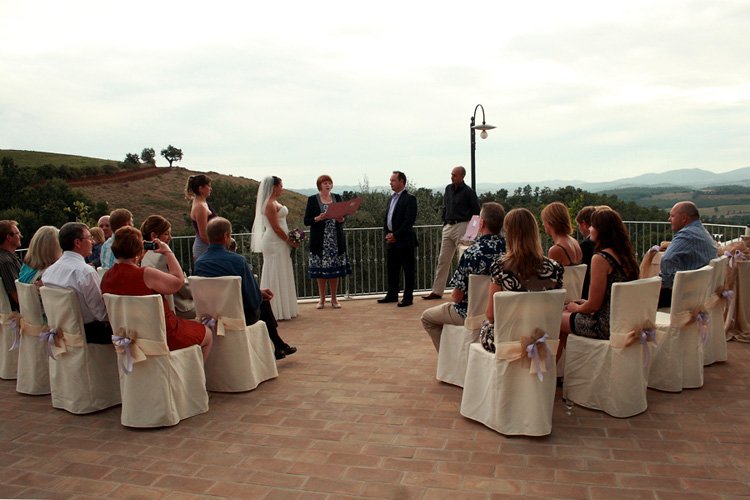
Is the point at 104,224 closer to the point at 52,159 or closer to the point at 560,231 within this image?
the point at 560,231

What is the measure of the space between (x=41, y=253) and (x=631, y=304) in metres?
4.27

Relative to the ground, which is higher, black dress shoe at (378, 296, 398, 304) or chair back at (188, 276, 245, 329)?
chair back at (188, 276, 245, 329)

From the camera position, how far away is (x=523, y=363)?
139 inches

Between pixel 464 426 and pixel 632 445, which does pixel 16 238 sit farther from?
pixel 632 445

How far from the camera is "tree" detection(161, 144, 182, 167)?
109 feet

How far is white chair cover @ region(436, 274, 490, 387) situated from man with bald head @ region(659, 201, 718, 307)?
181 centimetres

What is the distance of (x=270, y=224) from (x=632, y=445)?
4.90 metres

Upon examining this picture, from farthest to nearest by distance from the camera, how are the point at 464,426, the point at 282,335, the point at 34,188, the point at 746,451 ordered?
the point at 34,188, the point at 282,335, the point at 464,426, the point at 746,451

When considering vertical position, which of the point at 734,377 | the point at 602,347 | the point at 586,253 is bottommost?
the point at 734,377

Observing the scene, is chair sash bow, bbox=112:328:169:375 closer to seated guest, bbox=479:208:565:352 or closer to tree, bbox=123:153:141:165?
seated guest, bbox=479:208:565:352

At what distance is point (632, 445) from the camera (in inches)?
133

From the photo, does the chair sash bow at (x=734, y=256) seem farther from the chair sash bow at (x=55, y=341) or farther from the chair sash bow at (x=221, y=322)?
the chair sash bow at (x=55, y=341)

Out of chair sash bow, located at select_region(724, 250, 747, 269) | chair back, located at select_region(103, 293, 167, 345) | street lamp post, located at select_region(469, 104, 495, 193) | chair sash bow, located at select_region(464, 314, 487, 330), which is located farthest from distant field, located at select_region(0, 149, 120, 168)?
chair sash bow, located at select_region(724, 250, 747, 269)

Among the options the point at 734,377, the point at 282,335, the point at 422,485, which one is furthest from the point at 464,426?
the point at 282,335
